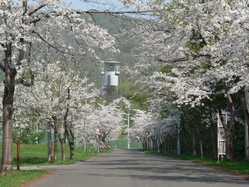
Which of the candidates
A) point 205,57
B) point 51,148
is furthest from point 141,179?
point 51,148

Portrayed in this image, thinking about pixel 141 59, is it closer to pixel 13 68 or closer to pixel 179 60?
pixel 179 60

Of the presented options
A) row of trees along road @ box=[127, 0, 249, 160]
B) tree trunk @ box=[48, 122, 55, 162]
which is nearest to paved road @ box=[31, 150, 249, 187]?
row of trees along road @ box=[127, 0, 249, 160]

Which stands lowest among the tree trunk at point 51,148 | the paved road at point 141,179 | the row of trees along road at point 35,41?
the paved road at point 141,179

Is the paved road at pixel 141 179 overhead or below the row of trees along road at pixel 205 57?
below

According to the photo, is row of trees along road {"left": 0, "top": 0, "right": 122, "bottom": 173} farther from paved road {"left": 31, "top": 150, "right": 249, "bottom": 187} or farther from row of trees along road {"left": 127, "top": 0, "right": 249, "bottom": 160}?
paved road {"left": 31, "top": 150, "right": 249, "bottom": 187}

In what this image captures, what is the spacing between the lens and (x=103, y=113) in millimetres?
116562

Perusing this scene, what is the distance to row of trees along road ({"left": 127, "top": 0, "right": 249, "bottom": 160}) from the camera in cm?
2356

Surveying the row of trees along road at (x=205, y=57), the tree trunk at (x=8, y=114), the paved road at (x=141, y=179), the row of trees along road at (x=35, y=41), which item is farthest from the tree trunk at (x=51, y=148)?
the tree trunk at (x=8, y=114)

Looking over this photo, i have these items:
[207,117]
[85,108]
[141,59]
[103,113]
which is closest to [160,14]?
[141,59]

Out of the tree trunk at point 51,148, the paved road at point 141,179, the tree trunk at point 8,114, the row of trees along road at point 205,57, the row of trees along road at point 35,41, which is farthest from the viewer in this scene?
the tree trunk at point 51,148

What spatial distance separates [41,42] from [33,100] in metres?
21.9

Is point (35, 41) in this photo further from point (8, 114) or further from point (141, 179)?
point (141, 179)

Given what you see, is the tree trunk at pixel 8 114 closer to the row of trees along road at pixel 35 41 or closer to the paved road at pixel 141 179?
the row of trees along road at pixel 35 41

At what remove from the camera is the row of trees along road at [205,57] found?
23.6 meters
